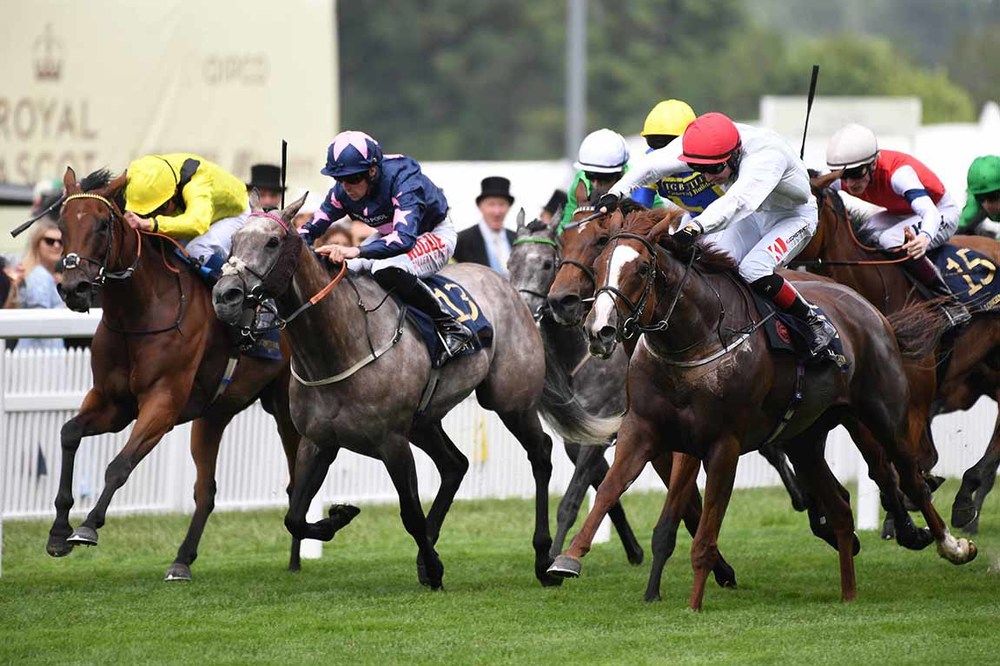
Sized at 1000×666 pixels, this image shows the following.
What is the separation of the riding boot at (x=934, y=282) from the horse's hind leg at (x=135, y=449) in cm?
405

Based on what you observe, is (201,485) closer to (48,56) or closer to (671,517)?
(671,517)

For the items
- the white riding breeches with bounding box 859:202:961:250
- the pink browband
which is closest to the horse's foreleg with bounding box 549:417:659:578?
the pink browband

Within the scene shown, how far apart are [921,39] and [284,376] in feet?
178

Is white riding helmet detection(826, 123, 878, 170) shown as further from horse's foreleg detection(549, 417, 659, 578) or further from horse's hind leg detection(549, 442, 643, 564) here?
horse's foreleg detection(549, 417, 659, 578)

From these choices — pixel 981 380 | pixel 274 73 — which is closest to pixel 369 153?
pixel 981 380

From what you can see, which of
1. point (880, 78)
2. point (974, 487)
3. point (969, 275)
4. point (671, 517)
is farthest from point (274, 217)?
point (880, 78)

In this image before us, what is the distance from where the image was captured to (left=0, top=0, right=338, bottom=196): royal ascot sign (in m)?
14.4

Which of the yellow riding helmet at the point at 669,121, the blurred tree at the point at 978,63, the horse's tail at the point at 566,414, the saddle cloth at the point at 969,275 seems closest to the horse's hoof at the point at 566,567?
the horse's tail at the point at 566,414

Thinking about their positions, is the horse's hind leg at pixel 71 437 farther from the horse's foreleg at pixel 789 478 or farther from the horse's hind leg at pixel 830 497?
the horse's foreleg at pixel 789 478

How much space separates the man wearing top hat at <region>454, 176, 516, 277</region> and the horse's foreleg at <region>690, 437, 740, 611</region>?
5.14m

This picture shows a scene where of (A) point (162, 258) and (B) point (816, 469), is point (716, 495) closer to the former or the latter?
(B) point (816, 469)

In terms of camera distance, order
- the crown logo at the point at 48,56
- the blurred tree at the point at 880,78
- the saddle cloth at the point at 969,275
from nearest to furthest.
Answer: the saddle cloth at the point at 969,275, the crown logo at the point at 48,56, the blurred tree at the point at 880,78

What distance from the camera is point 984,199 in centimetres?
1062

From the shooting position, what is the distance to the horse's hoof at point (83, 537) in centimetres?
830
